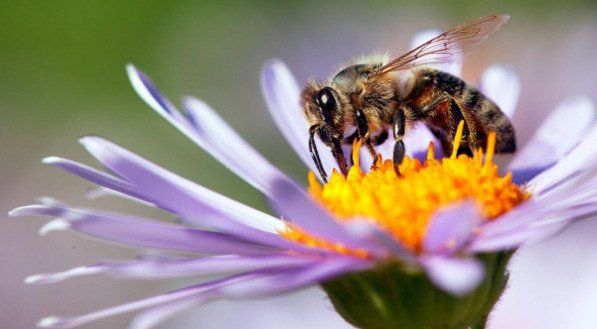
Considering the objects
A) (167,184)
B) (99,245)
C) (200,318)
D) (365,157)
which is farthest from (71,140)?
(167,184)

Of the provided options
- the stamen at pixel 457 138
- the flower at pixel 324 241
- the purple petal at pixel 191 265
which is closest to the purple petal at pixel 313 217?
the flower at pixel 324 241

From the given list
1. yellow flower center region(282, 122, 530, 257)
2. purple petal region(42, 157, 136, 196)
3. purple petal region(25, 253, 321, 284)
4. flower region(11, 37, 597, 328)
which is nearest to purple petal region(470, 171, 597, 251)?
flower region(11, 37, 597, 328)

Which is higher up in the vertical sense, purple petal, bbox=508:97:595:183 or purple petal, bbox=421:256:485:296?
purple petal, bbox=508:97:595:183

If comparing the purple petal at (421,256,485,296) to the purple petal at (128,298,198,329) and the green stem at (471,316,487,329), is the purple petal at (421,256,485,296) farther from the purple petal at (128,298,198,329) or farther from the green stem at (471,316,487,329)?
the purple petal at (128,298,198,329)

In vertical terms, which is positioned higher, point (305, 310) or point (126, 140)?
point (126, 140)

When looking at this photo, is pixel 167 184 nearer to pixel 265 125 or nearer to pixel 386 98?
pixel 386 98

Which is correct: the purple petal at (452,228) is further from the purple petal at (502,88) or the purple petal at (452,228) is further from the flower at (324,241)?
the purple petal at (502,88)

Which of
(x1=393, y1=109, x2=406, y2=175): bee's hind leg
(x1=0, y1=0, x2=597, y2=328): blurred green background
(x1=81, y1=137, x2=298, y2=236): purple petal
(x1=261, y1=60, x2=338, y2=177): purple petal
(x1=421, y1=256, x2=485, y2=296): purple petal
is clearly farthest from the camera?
(x1=0, y1=0, x2=597, y2=328): blurred green background
